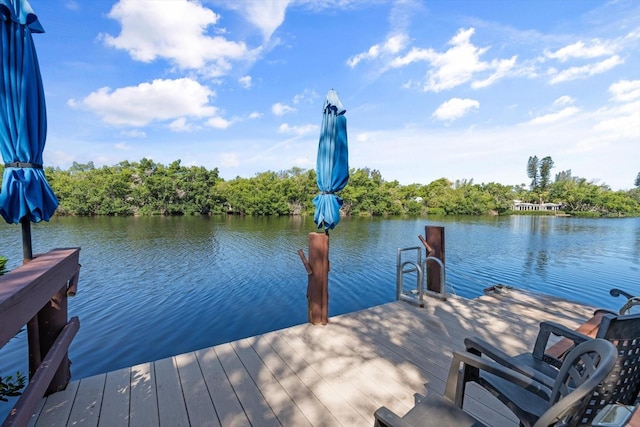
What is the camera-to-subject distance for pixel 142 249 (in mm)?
11531

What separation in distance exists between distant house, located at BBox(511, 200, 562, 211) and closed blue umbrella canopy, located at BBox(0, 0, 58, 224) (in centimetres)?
6276

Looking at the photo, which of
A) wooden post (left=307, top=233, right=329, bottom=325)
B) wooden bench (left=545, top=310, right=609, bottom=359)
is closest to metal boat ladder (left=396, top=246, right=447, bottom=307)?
wooden post (left=307, top=233, right=329, bottom=325)

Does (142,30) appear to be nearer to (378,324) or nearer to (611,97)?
(378,324)

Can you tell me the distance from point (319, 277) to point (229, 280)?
18.5ft

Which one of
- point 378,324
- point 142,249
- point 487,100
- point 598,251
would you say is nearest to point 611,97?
point 487,100

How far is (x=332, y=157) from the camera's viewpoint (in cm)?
311

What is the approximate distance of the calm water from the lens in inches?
188

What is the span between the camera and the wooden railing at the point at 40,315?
41.3 inches

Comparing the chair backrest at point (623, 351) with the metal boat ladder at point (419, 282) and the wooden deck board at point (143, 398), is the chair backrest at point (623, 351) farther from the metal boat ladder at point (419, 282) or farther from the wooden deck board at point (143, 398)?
the metal boat ladder at point (419, 282)

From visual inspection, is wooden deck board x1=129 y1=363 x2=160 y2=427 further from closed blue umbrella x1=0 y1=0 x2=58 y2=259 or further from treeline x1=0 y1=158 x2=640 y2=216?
treeline x1=0 y1=158 x2=640 y2=216

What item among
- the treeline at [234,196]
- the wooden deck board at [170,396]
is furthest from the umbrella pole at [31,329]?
the treeline at [234,196]

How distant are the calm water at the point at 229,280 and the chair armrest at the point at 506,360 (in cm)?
449

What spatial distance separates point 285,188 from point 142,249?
77.5 feet

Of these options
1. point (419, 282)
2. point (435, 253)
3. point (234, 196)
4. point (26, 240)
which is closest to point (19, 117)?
point (26, 240)
